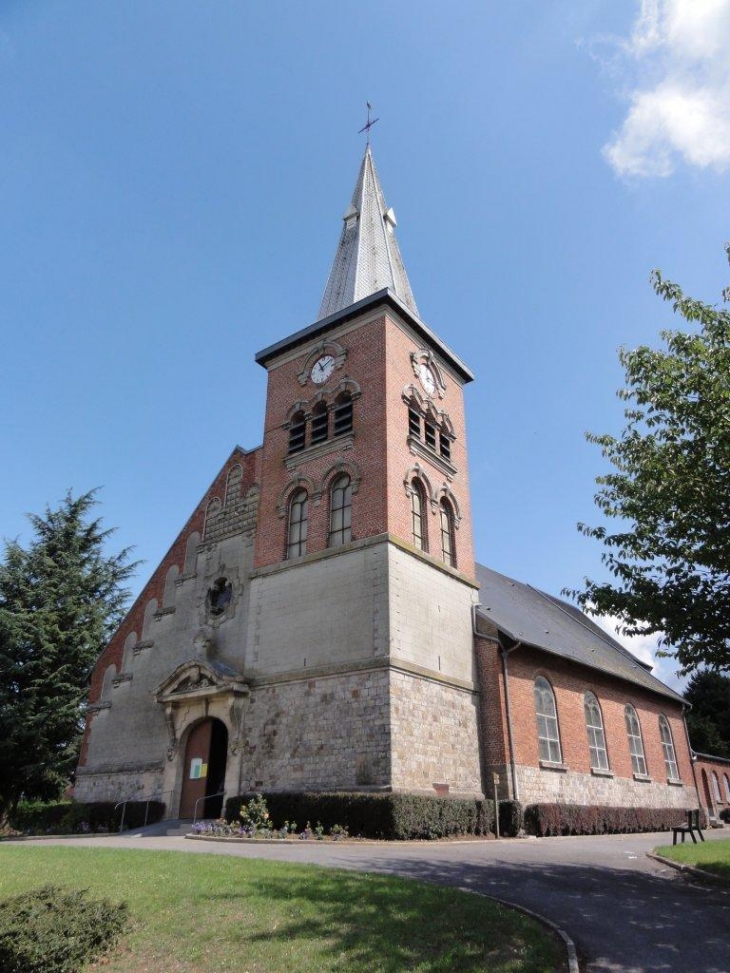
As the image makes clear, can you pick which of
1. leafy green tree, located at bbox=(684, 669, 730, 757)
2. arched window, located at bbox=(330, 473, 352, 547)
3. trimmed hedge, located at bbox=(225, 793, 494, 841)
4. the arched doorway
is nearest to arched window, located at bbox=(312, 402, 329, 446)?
arched window, located at bbox=(330, 473, 352, 547)

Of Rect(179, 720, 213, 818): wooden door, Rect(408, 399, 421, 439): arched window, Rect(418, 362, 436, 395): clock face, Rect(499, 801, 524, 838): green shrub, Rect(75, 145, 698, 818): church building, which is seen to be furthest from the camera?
Rect(418, 362, 436, 395): clock face

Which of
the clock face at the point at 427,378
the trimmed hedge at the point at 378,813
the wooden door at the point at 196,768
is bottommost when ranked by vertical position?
the trimmed hedge at the point at 378,813

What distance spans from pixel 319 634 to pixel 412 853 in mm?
7635

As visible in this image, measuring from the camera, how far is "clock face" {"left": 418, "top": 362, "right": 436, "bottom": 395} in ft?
79.7

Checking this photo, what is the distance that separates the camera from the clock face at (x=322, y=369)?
23875 mm

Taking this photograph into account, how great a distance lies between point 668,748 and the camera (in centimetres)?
3042

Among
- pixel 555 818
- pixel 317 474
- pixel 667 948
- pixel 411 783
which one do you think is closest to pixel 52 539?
pixel 317 474

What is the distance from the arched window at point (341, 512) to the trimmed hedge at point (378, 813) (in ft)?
23.3

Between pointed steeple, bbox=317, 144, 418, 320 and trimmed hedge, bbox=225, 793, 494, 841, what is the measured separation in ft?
53.4

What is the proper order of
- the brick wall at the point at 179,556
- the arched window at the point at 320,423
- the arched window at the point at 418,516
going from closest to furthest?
the arched window at the point at 418,516 → the arched window at the point at 320,423 → the brick wall at the point at 179,556

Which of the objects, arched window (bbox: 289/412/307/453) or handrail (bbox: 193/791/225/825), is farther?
arched window (bbox: 289/412/307/453)

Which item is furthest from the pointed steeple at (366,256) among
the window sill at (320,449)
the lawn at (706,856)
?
the lawn at (706,856)

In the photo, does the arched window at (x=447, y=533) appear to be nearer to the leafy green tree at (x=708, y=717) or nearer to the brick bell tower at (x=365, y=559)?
the brick bell tower at (x=365, y=559)

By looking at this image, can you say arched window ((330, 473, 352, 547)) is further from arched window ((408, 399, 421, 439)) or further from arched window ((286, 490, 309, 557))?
arched window ((408, 399, 421, 439))
